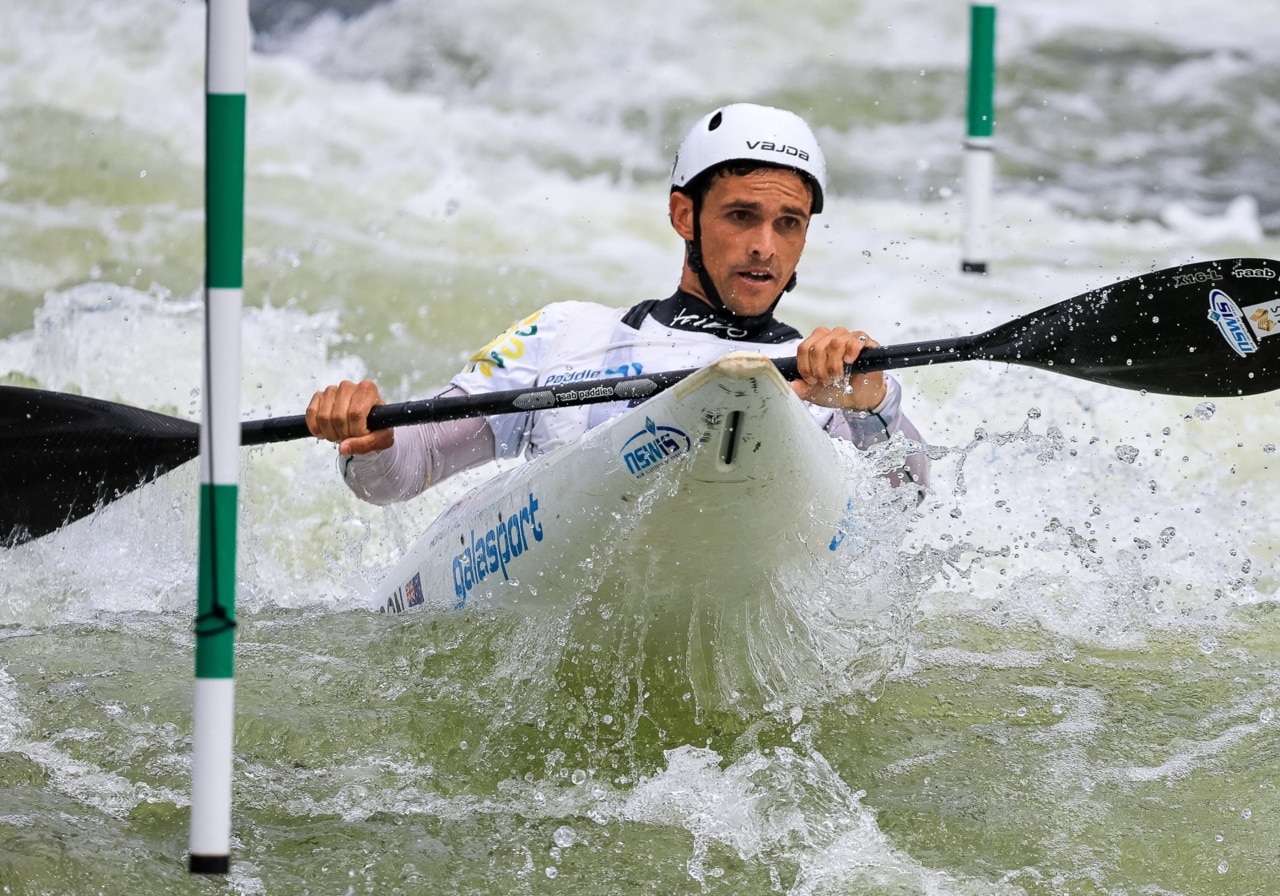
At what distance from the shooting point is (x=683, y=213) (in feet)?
11.8

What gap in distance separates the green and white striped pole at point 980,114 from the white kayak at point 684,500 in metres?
3.38

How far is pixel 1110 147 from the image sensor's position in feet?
35.5

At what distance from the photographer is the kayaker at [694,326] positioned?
11.1ft

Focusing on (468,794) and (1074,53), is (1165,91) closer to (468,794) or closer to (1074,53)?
(1074,53)

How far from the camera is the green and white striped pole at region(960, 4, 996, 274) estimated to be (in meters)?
5.95

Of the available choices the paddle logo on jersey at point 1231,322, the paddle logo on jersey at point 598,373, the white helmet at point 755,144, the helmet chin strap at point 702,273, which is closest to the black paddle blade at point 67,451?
the paddle logo on jersey at point 598,373

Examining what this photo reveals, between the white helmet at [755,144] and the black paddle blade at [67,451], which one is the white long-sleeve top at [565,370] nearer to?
the white helmet at [755,144]

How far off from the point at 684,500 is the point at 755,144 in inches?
42.9

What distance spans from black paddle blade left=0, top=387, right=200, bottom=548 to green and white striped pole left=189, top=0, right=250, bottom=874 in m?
1.33

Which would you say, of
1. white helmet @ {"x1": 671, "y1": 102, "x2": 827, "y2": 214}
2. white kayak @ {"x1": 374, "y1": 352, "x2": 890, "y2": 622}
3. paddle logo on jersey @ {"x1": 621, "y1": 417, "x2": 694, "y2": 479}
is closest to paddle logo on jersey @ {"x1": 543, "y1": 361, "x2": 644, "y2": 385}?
white kayak @ {"x1": 374, "y1": 352, "x2": 890, "y2": 622}

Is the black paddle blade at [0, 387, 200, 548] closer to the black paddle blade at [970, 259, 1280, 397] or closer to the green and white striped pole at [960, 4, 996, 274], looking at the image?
the black paddle blade at [970, 259, 1280, 397]

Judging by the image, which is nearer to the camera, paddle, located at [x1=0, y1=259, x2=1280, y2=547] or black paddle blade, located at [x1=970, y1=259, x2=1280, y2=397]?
paddle, located at [x1=0, y1=259, x2=1280, y2=547]

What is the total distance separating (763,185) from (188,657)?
1635mm

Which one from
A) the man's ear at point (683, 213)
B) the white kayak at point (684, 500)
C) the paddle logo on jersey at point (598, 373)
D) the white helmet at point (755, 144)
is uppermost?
the white helmet at point (755, 144)
